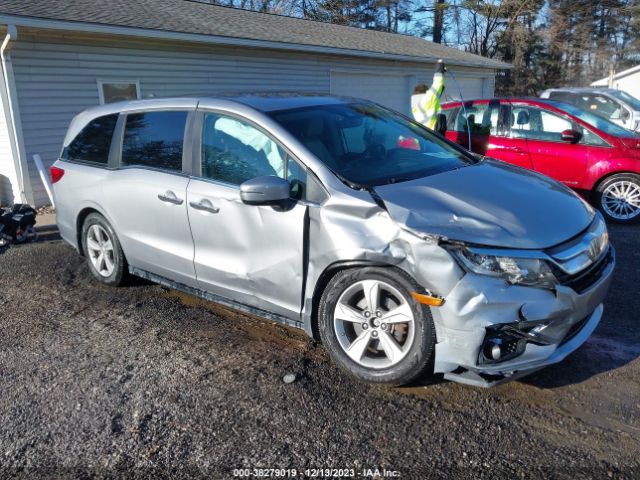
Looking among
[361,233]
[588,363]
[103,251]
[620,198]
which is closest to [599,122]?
[620,198]

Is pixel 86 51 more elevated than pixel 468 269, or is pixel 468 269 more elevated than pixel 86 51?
pixel 86 51

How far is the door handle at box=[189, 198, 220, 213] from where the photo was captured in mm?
3752

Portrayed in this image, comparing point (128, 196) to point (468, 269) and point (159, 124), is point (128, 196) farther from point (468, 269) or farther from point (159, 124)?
point (468, 269)

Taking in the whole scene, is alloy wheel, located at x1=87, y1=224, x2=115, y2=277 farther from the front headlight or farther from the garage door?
the garage door

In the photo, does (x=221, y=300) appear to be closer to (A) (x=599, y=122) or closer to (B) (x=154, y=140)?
(B) (x=154, y=140)

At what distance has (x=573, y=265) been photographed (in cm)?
297

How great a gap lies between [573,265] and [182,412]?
7.51 ft

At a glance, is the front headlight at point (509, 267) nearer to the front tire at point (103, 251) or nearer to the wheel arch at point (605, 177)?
the front tire at point (103, 251)

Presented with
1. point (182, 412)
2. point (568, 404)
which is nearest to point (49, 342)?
point (182, 412)

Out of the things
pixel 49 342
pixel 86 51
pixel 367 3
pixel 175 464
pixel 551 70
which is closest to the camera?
pixel 175 464

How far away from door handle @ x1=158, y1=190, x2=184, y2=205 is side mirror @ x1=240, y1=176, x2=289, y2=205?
2.89 ft

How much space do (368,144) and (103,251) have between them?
104 inches

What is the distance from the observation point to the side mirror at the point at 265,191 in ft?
10.7

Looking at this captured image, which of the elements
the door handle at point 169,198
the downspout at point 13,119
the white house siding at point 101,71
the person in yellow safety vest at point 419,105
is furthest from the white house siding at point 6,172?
the person in yellow safety vest at point 419,105
